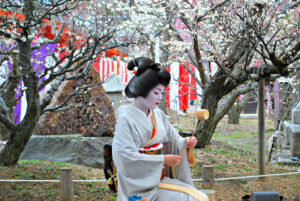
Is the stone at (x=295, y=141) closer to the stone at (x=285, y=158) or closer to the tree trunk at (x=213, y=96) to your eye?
the stone at (x=285, y=158)

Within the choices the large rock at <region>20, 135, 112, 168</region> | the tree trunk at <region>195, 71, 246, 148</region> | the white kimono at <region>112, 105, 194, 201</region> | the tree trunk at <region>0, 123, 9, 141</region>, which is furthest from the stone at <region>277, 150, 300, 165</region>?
the tree trunk at <region>0, 123, 9, 141</region>

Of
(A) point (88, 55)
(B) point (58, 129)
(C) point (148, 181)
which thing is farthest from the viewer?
(B) point (58, 129)

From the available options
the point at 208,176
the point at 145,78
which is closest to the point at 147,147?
the point at 145,78

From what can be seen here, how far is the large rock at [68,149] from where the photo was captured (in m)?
7.72

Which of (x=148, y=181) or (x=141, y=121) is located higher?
(x=141, y=121)

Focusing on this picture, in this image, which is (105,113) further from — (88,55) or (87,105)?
(88,55)

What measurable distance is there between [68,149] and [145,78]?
501cm

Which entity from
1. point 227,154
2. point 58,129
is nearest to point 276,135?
point 227,154

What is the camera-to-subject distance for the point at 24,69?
6.15 meters

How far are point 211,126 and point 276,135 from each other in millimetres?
1978

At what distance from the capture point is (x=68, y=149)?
7.85 m

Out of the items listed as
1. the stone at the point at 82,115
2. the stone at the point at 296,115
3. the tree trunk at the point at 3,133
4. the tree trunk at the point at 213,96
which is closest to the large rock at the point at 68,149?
the stone at the point at 82,115

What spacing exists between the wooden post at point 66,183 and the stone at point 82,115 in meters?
3.03

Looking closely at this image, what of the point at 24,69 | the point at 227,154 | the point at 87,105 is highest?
the point at 24,69
